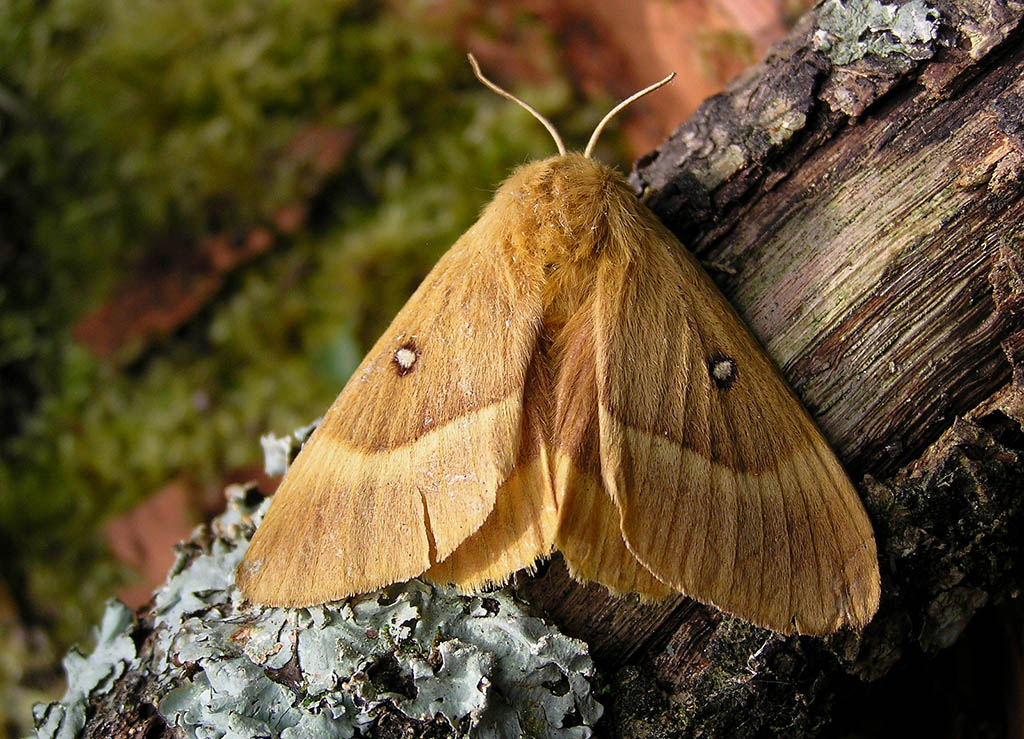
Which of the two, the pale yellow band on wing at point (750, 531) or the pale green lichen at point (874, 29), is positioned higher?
the pale green lichen at point (874, 29)

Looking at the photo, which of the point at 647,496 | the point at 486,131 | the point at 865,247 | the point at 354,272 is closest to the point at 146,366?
the point at 354,272

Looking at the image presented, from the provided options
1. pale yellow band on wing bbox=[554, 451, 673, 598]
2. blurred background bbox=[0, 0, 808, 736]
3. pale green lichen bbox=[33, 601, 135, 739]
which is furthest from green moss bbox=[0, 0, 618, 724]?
pale yellow band on wing bbox=[554, 451, 673, 598]

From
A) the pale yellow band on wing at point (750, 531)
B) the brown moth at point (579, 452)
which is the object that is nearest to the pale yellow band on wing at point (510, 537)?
the brown moth at point (579, 452)

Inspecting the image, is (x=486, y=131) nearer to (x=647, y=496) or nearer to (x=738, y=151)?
(x=738, y=151)

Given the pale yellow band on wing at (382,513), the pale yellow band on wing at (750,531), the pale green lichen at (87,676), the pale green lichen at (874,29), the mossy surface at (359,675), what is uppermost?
the pale green lichen at (874,29)

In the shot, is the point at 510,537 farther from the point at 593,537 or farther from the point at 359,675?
the point at 359,675

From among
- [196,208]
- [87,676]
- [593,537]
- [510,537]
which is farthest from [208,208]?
[593,537]

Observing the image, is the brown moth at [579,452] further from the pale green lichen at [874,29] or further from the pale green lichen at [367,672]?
the pale green lichen at [874,29]

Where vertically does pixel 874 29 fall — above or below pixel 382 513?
above
